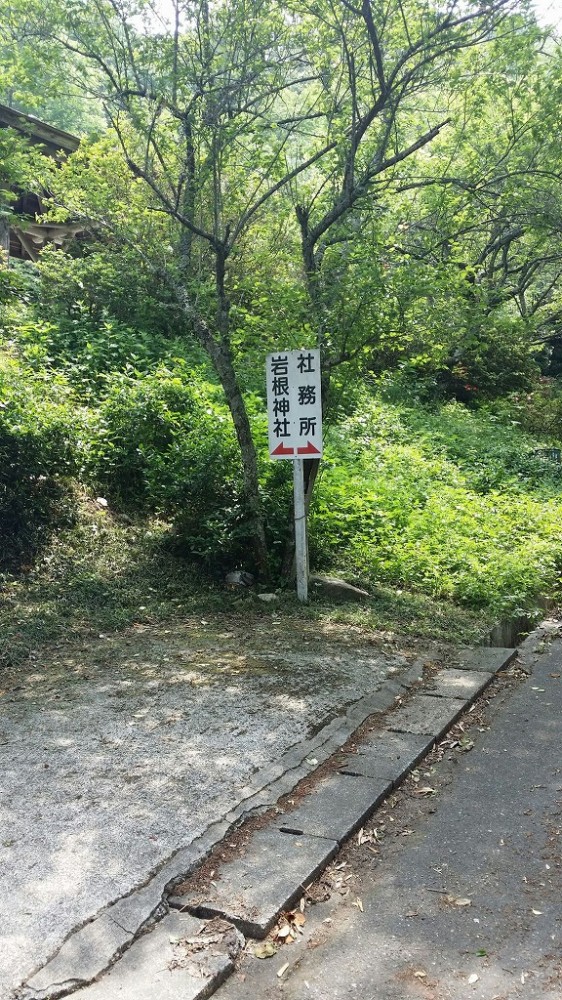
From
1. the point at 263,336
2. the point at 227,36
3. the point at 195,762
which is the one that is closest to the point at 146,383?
the point at 263,336

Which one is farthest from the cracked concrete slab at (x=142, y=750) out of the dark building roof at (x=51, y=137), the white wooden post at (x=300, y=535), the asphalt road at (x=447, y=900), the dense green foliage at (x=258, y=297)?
the dark building roof at (x=51, y=137)

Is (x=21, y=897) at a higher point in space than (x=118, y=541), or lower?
lower

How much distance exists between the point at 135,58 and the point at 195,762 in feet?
22.7

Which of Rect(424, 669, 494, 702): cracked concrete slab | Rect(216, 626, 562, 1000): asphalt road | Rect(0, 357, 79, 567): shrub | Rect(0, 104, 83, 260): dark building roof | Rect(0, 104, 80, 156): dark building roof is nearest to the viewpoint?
Rect(216, 626, 562, 1000): asphalt road

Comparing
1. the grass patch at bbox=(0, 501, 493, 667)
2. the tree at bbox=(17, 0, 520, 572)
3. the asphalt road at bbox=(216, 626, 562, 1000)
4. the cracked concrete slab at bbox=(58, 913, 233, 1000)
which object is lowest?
the asphalt road at bbox=(216, 626, 562, 1000)

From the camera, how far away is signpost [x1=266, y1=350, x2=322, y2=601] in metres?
7.23

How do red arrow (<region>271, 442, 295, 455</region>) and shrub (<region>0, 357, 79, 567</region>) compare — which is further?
shrub (<region>0, 357, 79, 567</region>)

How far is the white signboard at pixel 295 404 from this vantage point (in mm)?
7223

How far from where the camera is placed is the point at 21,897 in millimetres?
3006

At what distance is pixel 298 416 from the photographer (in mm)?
7285

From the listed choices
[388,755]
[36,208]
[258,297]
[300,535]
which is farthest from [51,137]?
[388,755]

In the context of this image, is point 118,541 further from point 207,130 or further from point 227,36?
point 227,36

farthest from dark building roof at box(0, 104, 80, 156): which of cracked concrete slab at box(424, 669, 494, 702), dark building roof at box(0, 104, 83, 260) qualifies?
cracked concrete slab at box(424, 669, 494, 702)

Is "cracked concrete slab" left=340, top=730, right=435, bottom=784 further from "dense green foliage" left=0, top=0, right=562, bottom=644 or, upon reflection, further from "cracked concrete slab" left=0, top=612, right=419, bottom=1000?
"dense green foliage" left=0, top=0, right=562, bottom=644
